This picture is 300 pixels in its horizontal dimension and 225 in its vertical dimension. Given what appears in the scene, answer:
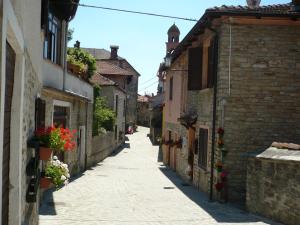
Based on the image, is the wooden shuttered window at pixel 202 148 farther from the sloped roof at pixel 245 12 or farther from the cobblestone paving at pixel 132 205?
the sloped roof at pixel 245 12

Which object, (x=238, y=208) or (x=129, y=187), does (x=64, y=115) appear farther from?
(x=238, y=208)

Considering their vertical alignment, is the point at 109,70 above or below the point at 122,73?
above

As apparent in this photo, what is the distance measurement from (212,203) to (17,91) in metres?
9.29

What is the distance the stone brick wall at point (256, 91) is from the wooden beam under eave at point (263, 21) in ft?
0.41

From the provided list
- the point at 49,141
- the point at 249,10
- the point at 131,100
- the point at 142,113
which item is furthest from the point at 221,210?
the point at 142,113

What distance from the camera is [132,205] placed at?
42.7ft

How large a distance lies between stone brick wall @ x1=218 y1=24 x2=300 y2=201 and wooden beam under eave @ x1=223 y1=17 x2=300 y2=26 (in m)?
0.13

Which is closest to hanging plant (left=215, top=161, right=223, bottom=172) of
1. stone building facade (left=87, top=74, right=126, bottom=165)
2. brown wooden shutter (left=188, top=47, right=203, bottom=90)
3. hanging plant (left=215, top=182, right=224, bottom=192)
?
hanging plant (left=215, top=182, right=224, bottom=192)

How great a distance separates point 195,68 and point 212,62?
2117 millimetres

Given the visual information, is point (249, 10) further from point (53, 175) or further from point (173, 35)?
point (173, 35)

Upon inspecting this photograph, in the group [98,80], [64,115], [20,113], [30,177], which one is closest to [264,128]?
[64,115]

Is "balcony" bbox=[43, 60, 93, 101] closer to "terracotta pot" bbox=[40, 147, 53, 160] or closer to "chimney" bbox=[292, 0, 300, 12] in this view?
"terracotta pot" bbox=[40, 147, 53, 160]

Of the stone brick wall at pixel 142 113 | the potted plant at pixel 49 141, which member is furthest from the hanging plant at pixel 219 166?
the stone brick wall at pixel 142 113

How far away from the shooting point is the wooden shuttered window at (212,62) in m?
13.8
